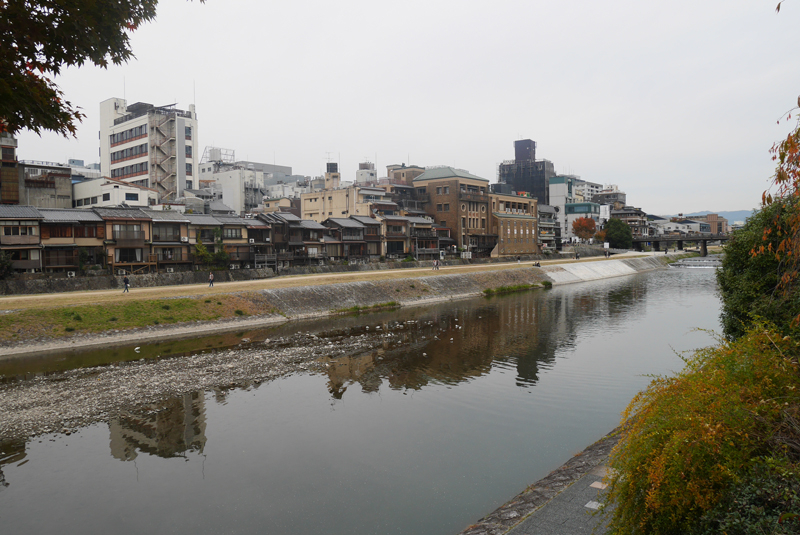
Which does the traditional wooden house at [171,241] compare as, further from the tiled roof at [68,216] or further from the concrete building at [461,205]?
the concrete building at [461,205]

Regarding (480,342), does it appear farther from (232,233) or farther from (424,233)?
(424,233)

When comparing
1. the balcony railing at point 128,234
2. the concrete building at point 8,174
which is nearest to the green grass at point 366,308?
the balcony railing at point 128,234

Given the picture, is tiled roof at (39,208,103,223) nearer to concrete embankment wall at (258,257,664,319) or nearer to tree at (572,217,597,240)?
concrete embankment wall at (258,257,664,319)

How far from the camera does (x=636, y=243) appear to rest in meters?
145

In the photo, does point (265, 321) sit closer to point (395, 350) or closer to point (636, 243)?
point (395, 350)

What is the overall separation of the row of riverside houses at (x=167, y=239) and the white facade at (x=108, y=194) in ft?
27.4

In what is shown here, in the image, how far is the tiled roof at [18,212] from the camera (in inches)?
1773

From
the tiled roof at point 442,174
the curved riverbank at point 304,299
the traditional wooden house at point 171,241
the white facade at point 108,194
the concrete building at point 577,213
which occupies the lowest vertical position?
the curved riverbank at point 304,299

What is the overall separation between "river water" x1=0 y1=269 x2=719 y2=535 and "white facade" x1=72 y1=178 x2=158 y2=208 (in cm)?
5210

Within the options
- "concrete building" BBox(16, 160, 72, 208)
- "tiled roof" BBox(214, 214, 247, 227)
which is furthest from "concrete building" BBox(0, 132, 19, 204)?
"tiled roof" BBox(214, 214, 247, 227)

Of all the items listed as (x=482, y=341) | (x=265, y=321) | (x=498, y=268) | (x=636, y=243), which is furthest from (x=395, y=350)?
(x=636, y=243)

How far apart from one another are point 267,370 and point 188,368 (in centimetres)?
465

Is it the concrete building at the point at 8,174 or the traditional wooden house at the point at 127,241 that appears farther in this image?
the concrete building at the point at 8,174

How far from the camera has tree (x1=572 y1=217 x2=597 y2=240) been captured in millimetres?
137363
